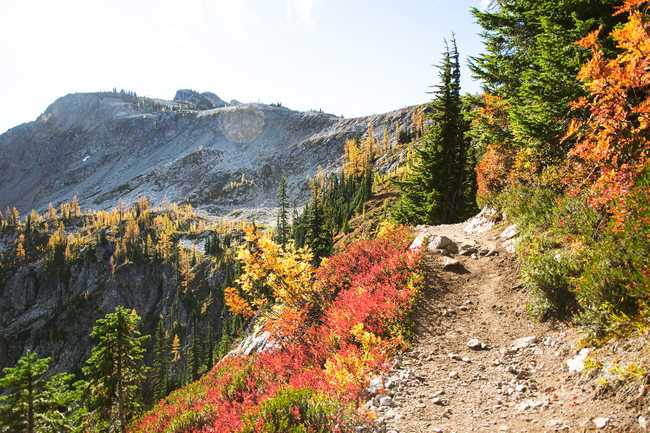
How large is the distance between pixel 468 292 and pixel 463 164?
1643cm

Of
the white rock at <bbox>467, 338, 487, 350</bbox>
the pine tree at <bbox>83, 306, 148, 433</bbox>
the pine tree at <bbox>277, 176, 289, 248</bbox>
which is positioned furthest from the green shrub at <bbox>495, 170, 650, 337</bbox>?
the pine tree at <bbox>277, 176, 289, 248</bbox>

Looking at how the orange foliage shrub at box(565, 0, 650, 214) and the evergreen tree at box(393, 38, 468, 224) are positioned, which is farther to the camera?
the evergreen tree at box(393, 38, 468, 224)

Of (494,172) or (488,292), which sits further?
(494,172)

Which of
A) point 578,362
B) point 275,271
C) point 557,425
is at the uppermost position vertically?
point 275,271

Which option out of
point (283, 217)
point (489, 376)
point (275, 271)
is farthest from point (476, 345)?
point (283, 217)

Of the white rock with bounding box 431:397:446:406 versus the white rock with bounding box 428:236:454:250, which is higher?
the white rock with bounding box 428:236:454:250

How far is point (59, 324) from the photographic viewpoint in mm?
151625

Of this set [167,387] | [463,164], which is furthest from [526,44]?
[167,387]

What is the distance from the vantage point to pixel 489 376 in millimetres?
7785

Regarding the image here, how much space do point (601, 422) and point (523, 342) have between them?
3251 mm

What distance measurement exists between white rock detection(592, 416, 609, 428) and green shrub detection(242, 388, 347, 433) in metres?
3.98

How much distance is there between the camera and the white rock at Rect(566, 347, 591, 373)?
6562 millimetres

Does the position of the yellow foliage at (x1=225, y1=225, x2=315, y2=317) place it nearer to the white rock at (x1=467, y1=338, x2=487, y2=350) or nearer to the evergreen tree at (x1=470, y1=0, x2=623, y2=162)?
the white rock at (x1=467, y1=338, x2=487, y2=350)

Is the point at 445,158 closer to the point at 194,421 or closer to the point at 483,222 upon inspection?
the point at 483,222
